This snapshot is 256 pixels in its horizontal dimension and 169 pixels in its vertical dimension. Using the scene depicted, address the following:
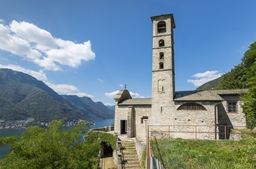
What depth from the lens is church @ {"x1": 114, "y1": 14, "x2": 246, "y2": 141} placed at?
18375 mm

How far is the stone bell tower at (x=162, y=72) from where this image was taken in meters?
20.2

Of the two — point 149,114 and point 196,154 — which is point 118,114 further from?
point 196,154

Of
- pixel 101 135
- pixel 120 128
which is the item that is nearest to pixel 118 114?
pixel 120 128

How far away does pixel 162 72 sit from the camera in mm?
21078

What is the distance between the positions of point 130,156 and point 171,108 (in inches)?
306

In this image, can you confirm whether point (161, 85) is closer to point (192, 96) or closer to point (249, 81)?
point (192, 96)

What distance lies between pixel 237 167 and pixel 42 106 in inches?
6420

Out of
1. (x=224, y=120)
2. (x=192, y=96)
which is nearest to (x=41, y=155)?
(x=192, y=96)

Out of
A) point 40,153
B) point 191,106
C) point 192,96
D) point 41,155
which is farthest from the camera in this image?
point 192,96


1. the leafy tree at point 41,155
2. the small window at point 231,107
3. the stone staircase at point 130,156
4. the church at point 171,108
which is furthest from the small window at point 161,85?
the leafy tree at point 41,155

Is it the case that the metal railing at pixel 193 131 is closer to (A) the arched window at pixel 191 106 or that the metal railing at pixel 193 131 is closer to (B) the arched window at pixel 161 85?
(A) the arched window at pixel 191 106

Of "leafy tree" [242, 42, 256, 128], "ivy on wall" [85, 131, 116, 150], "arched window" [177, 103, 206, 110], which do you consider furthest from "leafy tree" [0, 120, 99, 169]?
"leafy tree" [242, 42, 256, 128]

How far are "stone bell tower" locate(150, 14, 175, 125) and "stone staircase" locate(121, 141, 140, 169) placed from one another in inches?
166

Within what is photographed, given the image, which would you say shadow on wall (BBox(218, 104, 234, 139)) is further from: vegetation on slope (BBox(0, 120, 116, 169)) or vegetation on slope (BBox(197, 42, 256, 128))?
vegetation on slope (BBox(0, 120, 116, 169))
